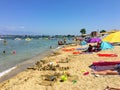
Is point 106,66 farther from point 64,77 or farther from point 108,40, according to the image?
point 108,40

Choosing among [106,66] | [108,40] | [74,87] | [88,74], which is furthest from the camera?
[108,40]

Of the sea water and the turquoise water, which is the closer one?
the sea water

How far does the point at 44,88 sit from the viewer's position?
885 cm

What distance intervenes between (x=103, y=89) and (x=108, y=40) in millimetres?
15353

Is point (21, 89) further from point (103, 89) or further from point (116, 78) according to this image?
point (116, 78)

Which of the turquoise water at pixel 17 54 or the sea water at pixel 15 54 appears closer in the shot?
the sea water at pixel 15 54

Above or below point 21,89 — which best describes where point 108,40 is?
above

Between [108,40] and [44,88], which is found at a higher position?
[108,40]

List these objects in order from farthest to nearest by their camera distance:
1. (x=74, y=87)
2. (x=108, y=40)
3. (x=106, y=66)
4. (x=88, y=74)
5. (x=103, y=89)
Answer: (x=108, y=40)
(x=106, y=66)
(x=88, y=74)
(x=74, y=87)
(x=103, y=89)

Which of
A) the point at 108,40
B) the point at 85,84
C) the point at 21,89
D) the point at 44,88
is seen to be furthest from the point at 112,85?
the point at 108,40

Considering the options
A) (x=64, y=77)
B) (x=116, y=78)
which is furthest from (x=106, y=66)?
(x=64, y=77)

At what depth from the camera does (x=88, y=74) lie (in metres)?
10.8

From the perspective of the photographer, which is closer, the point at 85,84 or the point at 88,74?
the point at 85,84

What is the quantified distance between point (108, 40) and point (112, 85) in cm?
1485
